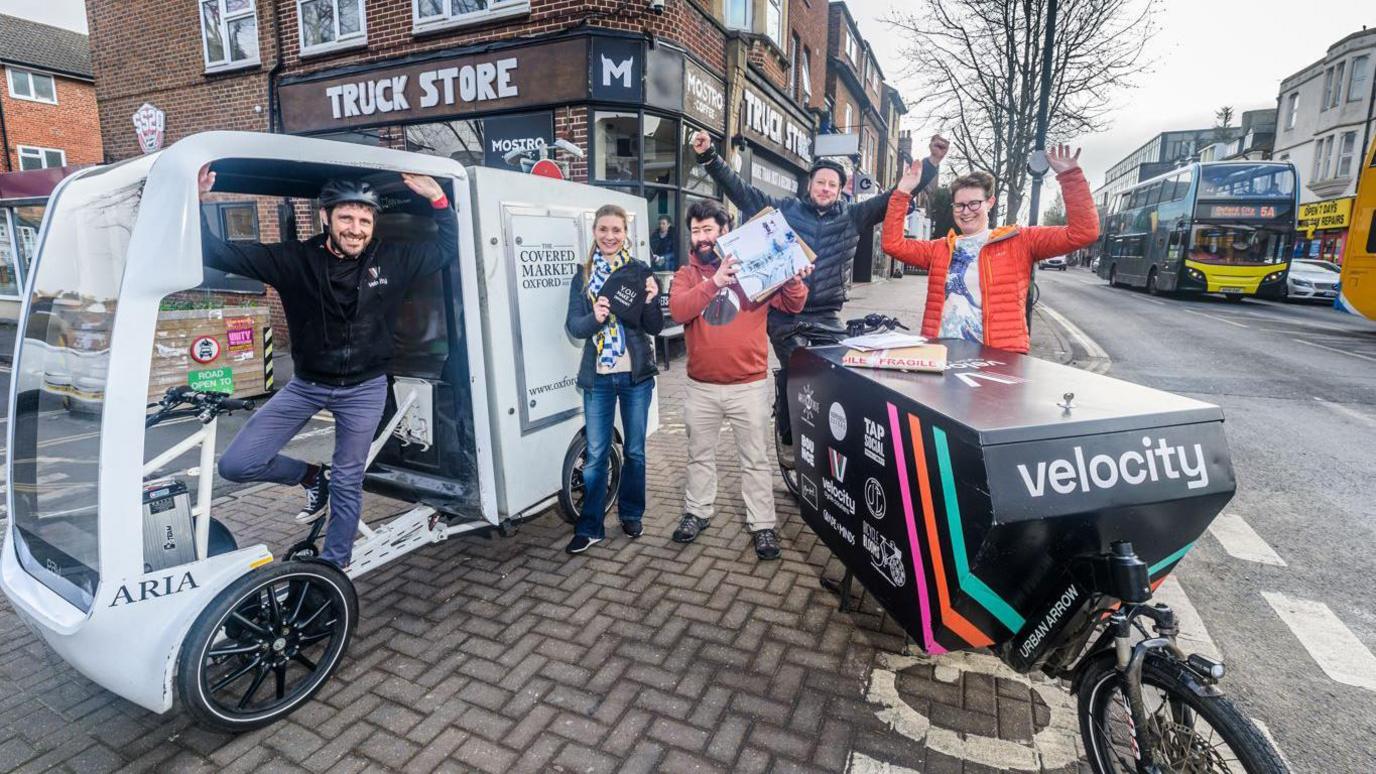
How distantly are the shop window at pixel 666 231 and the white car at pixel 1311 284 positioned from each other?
75.7 feet

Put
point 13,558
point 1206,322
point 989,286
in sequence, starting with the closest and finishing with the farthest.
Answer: point 13,558
point 989,286
point 1206,322

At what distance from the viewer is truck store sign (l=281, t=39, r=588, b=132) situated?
32.0 feet

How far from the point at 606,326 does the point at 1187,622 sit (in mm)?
3509

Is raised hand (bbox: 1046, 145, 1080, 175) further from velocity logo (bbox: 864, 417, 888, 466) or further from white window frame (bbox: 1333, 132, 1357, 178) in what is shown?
white window frame (bbox: 1333, 132, 1357, 178)

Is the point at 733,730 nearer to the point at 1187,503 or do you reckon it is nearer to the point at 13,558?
the point at 1187,503

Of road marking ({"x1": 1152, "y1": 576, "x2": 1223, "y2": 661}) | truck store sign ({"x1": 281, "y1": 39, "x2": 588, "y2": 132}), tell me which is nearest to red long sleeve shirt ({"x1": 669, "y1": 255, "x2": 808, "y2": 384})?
road marking ({"x1": 1152, "y1": 576, "x2": 1223, "y2": 661})

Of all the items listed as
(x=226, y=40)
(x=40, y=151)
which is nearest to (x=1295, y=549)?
(x=226, y=40)

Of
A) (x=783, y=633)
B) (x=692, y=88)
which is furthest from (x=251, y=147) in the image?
(x=692, y=88)

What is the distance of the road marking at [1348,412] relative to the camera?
7332 millimetres

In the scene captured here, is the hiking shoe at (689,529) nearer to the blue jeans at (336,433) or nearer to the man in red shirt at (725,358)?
the man in red shirt at (725,358)

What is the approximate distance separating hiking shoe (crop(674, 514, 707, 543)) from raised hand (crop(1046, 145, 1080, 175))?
2969mm

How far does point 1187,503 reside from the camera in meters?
2.15

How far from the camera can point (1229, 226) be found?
2041 centimetres

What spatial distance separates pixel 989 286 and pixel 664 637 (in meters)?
2.60
